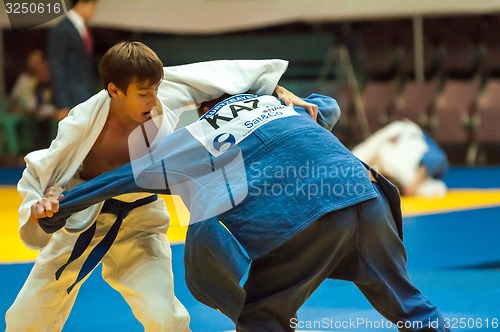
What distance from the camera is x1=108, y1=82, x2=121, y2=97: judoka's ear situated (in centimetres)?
298

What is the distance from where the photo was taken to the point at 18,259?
554 centimetres

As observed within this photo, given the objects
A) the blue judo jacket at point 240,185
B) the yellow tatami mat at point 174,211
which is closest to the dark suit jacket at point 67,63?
the yellow tatami mat at point 174,211

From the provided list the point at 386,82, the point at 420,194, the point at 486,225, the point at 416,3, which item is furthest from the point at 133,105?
the point at 386,82

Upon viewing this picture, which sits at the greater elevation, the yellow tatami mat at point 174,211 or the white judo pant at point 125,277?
the white judo pant at point 125,277

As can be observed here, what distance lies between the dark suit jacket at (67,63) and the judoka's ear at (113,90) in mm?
4985

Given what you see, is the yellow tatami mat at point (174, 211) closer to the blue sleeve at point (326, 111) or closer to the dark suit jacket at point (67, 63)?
the dark suit jacket at point (67, 63)

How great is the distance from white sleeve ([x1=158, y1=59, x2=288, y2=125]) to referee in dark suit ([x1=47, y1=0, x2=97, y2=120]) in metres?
4.71

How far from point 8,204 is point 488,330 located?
19.9 ft

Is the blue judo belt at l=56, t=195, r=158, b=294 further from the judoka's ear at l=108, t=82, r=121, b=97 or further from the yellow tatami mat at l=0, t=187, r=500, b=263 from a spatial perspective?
the yellow tatami mat at l=0, t=187, r=500, b=263

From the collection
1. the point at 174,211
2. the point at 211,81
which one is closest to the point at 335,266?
the point at 211,81

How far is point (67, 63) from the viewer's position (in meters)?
7.95

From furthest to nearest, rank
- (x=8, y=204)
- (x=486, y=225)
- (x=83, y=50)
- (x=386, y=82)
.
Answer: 1. (x=386, y=82)
2. (x=8, y=204)
3. (x=83, y=50)
4. (x=486, y=225)

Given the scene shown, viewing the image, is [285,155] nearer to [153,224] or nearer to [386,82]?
[153,224]

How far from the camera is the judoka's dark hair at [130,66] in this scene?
289 cm
